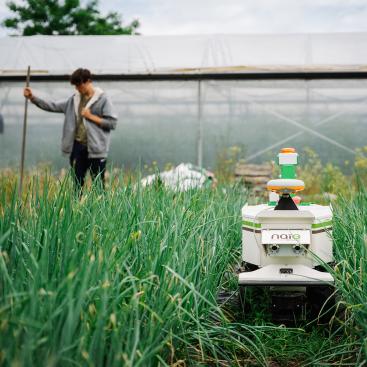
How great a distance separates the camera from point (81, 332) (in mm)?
1480

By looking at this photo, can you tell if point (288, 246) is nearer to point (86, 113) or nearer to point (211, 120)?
point (86, 113)

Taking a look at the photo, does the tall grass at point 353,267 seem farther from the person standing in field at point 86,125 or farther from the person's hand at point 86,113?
the person's hand at point 86,113

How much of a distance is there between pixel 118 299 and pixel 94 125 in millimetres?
4082

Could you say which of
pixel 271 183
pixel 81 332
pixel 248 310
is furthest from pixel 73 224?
pixel 248 310

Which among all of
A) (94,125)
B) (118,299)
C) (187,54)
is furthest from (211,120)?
(118,299)

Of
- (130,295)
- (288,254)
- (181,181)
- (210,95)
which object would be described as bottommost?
(130,295)

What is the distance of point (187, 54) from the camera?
1085 cm

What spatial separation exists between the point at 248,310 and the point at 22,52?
955 centimetres

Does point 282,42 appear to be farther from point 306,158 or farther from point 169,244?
point 169,244

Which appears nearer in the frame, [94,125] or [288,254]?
[288,254]

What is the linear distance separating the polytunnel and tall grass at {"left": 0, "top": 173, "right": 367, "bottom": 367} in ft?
24.8

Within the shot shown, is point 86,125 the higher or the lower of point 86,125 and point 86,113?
the lower

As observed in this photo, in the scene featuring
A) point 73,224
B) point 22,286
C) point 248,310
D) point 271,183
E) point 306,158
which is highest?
point 306,158

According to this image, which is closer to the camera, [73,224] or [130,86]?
[73,224]
